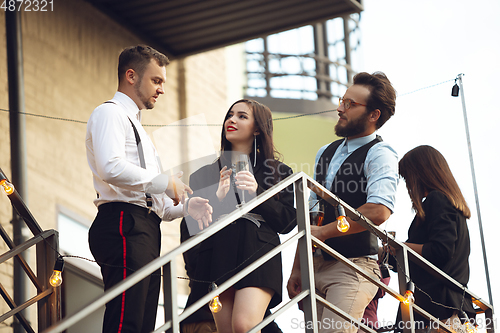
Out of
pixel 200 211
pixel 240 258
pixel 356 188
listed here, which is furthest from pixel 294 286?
pixel 200 211

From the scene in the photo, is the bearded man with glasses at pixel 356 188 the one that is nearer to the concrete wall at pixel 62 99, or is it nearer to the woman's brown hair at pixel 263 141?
the woman's brown hair at pixel 263 141

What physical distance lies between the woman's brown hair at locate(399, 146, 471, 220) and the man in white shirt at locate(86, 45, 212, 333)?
4.57 ft

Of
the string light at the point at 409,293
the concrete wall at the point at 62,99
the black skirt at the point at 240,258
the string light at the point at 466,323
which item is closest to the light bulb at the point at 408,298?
the string light at the point at 409,293

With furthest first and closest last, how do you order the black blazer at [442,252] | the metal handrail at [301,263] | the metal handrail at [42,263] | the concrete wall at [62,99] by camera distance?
the concrete wall at [62,99], the black blazer at [442,252], the metal handrail at [42,263], the metal handrail at [301,263]

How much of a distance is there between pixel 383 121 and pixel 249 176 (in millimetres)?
978

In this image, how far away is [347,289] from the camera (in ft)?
10.8

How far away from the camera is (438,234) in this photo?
3682mm

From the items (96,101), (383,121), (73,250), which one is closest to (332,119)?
(96,101)

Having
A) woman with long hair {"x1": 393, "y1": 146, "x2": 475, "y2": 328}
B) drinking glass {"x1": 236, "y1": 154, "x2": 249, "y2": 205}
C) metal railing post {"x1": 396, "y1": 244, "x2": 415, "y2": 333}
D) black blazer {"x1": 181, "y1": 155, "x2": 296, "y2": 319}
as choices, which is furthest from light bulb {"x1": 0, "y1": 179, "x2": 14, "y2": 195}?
woman with long hair {"x1": 393, "y1": 146, "x2": 475, "y2": 328}

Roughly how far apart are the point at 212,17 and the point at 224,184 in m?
4.43

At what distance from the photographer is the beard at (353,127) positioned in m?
3.72

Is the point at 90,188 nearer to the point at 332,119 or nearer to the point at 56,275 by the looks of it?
the point at 56,275

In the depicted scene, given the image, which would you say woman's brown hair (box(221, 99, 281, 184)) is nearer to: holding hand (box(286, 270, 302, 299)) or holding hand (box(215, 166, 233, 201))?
holding hand (box(215, 166, 233, 201))

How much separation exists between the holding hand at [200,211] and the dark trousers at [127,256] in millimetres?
183
